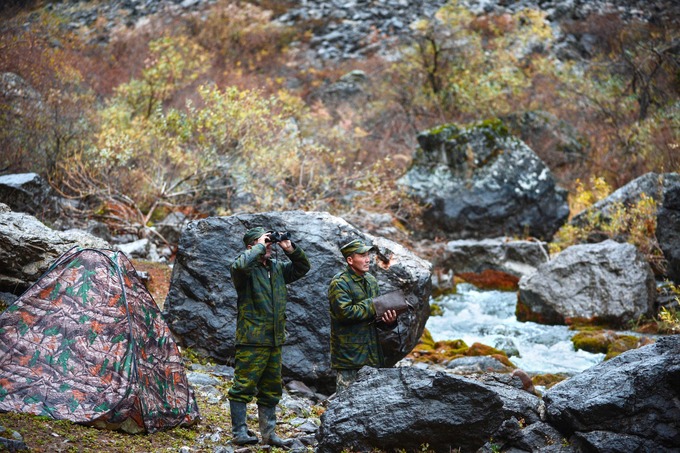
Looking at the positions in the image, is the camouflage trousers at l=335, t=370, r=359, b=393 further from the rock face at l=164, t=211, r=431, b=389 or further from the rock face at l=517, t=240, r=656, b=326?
the rock face at l=517, t=240, r=656, b=326

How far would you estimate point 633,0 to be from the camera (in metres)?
29.3

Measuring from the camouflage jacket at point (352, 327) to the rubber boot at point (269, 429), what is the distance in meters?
0.73

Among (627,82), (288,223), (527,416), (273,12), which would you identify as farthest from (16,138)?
(273,12)

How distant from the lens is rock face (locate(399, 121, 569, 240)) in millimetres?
16641

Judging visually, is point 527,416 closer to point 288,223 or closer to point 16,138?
point 288,223

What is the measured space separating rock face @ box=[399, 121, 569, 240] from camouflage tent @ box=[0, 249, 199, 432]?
12042mm

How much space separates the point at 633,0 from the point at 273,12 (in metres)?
18.3

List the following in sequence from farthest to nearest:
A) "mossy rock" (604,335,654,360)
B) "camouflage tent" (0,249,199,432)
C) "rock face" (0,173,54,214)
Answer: "rock face" (0,173,54,214) < "mossy rock" (604,335,654,360) < "camouflage tent" (0,249,199,432)

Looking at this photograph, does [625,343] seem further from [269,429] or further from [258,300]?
[258,300]

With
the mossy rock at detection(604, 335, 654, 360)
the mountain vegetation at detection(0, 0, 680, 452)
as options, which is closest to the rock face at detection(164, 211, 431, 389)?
the mountain vegetation at detection(0, 0, 680, 452)

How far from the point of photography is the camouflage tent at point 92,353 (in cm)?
483

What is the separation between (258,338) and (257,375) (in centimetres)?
31

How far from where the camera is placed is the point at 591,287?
1137cm

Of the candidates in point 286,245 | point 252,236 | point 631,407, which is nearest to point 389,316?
point 286,245
